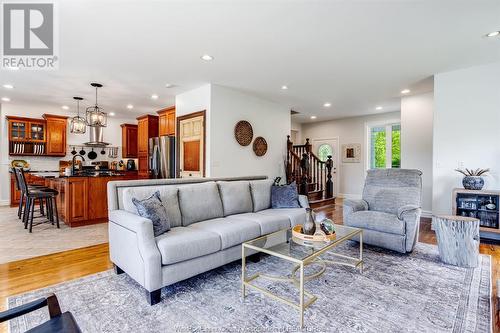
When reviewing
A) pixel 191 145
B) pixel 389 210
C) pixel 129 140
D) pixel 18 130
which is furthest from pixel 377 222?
pixel 18 130

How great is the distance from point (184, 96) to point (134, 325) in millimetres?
4665

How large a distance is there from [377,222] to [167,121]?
5175 millimetres

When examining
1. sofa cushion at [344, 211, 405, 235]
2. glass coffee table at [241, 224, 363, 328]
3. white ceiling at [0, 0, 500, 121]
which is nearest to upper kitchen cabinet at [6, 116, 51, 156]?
white ceiling at [0, 0, 500, 121]

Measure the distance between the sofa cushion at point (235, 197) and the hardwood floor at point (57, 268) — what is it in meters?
1.52

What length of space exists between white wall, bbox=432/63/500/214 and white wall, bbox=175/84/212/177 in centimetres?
408

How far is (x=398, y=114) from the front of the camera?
7277mm

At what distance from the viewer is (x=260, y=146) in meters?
5.98

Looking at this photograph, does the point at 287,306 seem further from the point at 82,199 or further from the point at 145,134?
the point at 145,134

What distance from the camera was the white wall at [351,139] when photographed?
7.99 metres

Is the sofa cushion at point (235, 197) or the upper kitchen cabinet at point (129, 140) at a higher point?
the upper kitchen cabinet at point (129, 140)

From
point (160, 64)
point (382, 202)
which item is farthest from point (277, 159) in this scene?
point (160, 64)

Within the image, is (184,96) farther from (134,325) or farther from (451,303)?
(451,303)

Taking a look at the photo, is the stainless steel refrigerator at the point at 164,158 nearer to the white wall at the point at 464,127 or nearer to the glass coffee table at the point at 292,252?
the glass coffee table at the point at 292,252

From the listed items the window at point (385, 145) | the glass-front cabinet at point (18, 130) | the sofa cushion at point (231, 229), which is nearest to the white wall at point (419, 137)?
the window at point (385, 145)
